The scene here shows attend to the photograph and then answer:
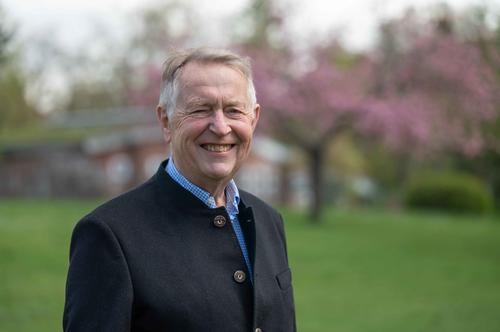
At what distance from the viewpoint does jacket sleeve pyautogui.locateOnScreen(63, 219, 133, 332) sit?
2.11 m

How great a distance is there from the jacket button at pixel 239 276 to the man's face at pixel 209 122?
319mm

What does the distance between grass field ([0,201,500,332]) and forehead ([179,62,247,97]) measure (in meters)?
6.09

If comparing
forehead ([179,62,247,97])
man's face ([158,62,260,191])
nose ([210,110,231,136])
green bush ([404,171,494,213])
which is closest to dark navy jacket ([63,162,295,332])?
man's face ([158,62,260,191])

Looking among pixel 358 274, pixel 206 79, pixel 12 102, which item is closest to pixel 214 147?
pixel 206 79

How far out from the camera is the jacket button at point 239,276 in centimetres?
239

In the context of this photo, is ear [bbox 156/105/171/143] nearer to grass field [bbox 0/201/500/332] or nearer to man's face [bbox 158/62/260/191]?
man's face [bbox 158/62/260/191]

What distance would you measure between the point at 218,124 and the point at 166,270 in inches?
20.7

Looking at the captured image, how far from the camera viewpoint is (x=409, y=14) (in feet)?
69.9

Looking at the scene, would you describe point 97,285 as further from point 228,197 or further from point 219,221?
point 228,197

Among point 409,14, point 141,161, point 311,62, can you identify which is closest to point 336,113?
point 311,62

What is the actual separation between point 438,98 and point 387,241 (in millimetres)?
5673

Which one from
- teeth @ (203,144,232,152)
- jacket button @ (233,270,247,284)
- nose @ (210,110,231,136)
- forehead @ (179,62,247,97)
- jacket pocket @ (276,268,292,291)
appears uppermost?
forehead @ (179,62,247,97)

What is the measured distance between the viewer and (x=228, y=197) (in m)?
2.59

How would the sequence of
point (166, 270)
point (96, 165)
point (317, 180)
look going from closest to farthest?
point (166, 270), point (317, 180), point (96, 165)
